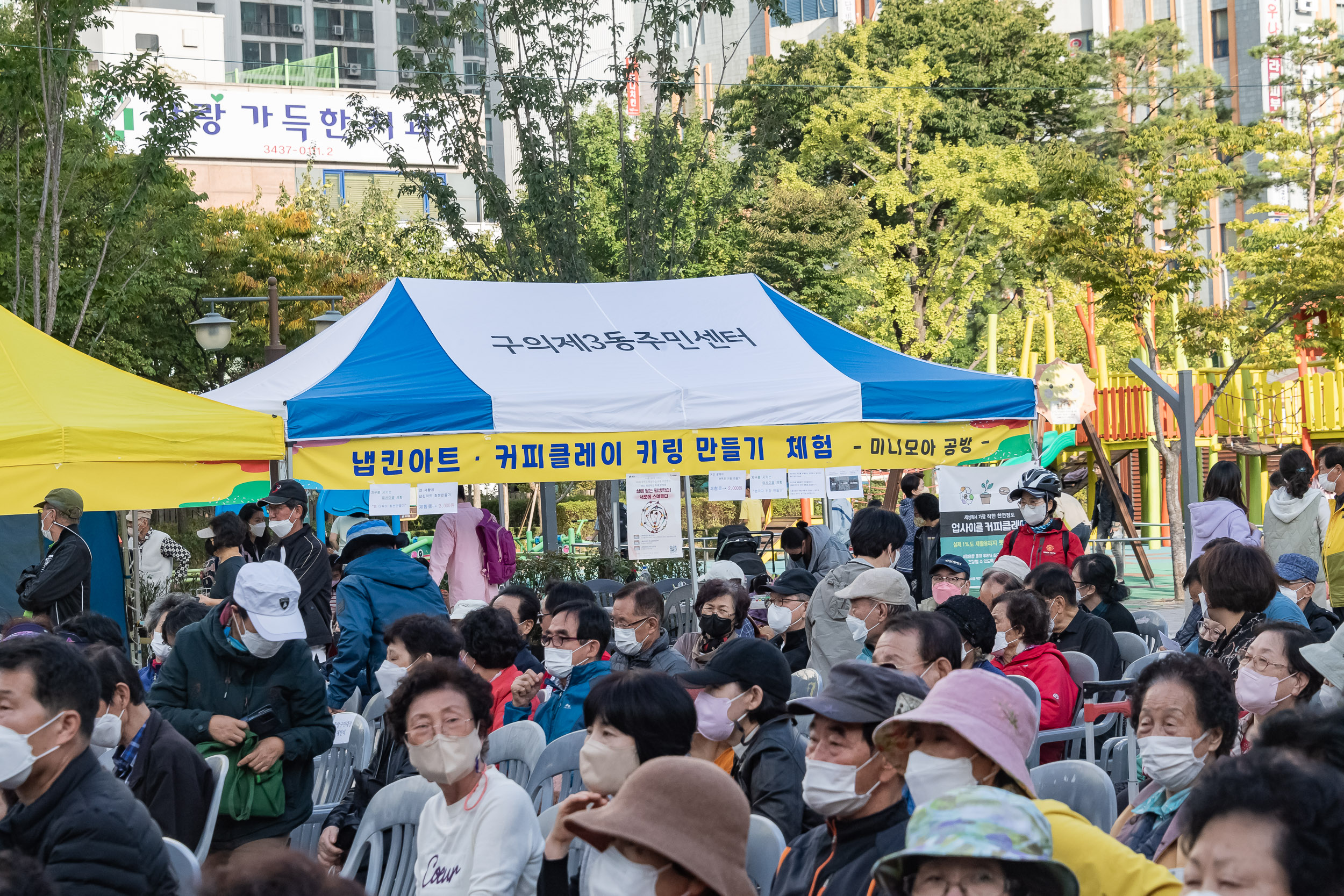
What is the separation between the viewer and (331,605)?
9234 mm

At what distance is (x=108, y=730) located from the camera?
4.27 meters

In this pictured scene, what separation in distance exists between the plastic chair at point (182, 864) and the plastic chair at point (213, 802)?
2.13 feet

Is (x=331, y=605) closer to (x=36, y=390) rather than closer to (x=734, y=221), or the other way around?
(x=36, y=390)

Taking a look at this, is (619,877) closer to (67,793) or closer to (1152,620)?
(67,793)

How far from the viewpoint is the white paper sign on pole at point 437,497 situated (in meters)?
8.98

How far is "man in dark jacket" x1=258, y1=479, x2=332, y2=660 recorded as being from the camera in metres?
8.35

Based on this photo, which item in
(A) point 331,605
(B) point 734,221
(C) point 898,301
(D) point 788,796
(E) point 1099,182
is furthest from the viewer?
(B) point 734,221

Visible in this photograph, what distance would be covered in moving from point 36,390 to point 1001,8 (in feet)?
108

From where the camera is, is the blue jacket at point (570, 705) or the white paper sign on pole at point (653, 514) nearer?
the blue jacket at point (570, 705)

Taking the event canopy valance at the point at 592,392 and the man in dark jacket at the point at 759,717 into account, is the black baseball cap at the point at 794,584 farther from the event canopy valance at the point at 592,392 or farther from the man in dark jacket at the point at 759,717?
the man in dark jacket at the point at 759,717

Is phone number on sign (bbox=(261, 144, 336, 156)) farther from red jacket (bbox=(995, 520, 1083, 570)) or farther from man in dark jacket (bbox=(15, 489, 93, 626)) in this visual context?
man in dark jacket (bbox=(15, 489, 93, 626))

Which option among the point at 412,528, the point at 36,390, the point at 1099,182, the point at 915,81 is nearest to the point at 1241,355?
the point at 1099,182

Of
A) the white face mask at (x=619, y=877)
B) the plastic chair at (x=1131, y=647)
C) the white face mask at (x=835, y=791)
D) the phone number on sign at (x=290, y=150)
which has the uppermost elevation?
the phone number on sign at (x=290, y=150)

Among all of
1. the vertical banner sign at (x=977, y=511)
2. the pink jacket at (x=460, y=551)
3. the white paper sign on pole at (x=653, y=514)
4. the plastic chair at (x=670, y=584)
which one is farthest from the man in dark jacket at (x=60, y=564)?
the vertical banner sign at (x=977, y=511)
